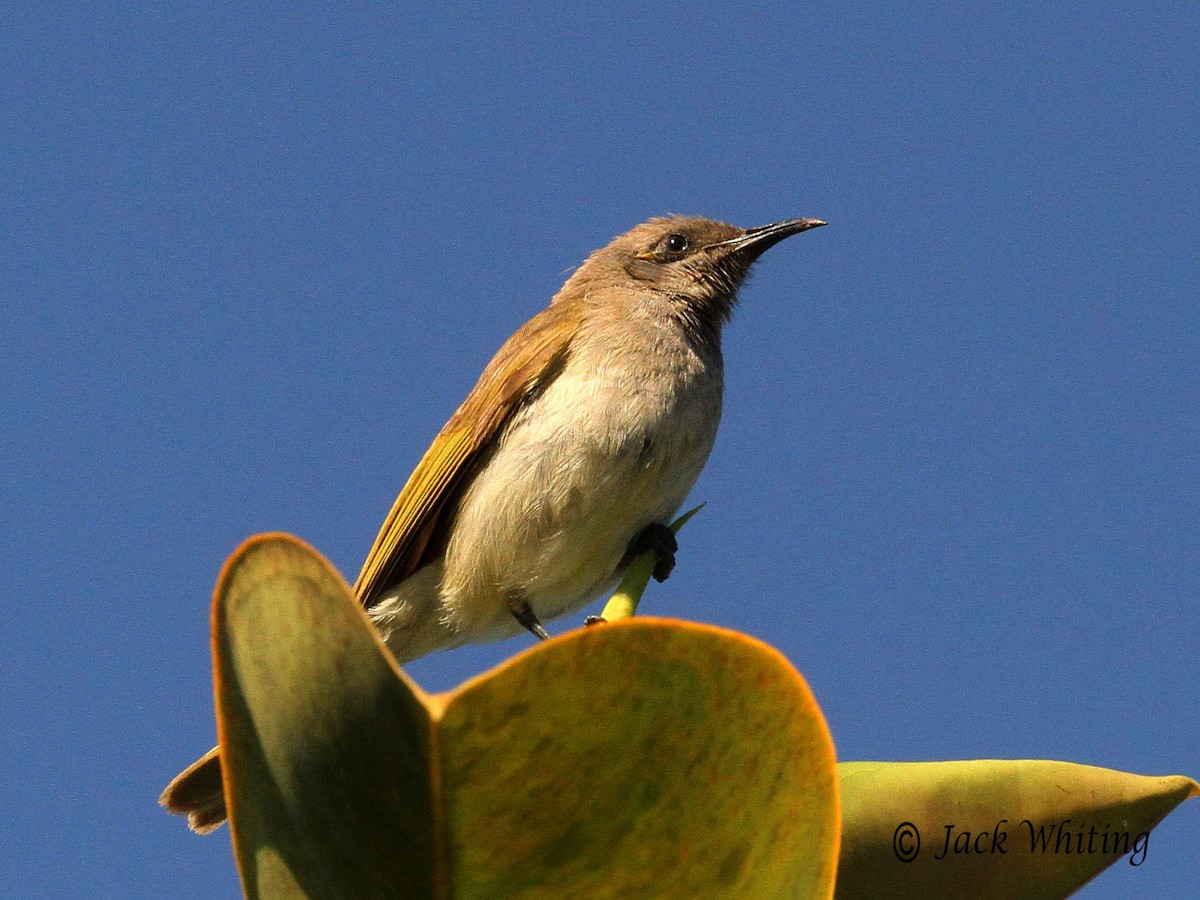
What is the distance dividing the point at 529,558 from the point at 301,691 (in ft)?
11.4

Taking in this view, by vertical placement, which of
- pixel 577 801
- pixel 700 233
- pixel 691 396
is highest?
pixel 700 233

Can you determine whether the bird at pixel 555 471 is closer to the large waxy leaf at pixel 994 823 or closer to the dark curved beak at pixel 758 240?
the dark curved beak at pixel 758 240

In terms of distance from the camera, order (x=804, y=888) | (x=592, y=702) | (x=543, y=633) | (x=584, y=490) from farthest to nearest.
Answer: (x=543, y=633)
(x=584, y=490)
(x=804, y=888)
(x=592, y=702)

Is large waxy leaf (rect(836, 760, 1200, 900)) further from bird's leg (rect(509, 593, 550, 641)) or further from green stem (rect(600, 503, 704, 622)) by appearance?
bird's leg (rect(509, 593, 550, 641))

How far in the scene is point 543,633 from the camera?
215 inches

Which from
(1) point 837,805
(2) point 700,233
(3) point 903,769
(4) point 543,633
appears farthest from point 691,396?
(1) point 837,805

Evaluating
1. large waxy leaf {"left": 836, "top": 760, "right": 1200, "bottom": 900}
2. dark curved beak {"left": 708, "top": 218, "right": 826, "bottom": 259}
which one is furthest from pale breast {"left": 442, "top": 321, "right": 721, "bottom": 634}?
large waxy leaf {"left": 836, "top": 760, "right": 1200, "bottom": 900}

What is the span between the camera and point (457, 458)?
215 inches

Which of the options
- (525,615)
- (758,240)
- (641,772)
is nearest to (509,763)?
(641,772)

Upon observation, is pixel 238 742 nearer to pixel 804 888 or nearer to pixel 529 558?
pixel 804 888

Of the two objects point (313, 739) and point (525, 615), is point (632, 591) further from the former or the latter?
point (525, 615)

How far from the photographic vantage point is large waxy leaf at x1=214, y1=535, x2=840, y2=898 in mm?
1615

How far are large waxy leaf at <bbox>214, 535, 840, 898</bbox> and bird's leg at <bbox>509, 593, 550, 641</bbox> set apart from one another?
11.8 ft

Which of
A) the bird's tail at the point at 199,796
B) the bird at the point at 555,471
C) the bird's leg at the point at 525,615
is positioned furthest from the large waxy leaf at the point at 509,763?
the bird's leg at the point at 525,615
